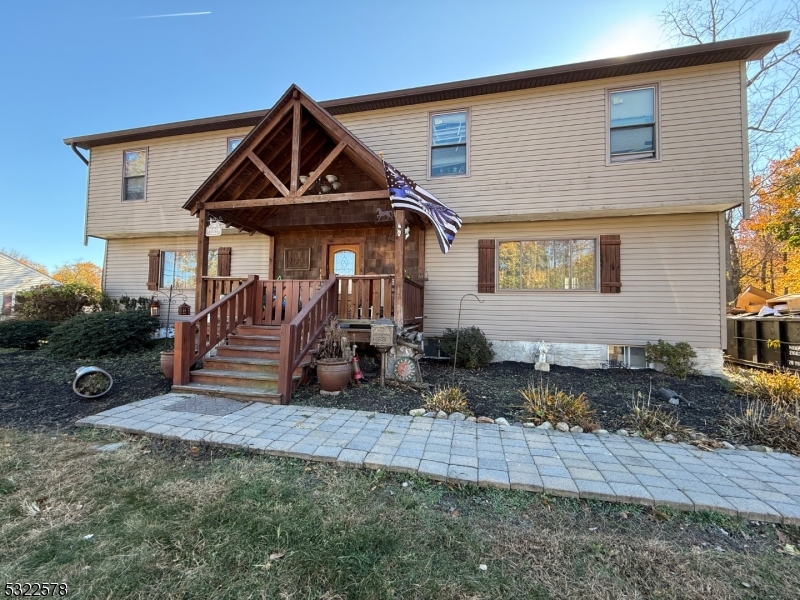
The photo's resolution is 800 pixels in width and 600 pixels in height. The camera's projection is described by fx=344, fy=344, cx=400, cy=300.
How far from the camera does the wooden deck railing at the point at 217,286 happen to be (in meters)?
6.77

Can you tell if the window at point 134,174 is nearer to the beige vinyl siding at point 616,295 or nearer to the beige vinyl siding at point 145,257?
the beige vinyl siding at point 145,257

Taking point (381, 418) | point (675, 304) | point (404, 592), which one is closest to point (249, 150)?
point (381, 418)

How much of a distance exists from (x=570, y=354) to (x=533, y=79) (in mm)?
5970

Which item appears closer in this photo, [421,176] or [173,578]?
[173,578]

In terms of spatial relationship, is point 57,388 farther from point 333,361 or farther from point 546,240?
point 546,240

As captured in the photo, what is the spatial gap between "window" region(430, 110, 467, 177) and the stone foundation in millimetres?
4174

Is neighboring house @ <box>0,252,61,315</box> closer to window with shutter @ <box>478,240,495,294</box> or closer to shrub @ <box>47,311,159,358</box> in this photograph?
shrub @ <box>47,311,159,358</box>

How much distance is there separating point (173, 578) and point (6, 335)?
11461 millimetres

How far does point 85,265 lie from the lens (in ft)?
123

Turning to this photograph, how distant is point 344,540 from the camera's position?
79.0 inches

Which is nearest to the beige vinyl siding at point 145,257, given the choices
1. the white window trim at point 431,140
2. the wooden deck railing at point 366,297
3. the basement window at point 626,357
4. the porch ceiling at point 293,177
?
the porch ceiling at point 293,177

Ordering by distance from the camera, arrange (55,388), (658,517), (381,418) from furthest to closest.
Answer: (55,388) < (381,418) < (658,517)

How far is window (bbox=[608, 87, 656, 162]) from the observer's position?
7046 mm

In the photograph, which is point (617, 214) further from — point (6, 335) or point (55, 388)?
point (6, 335)
